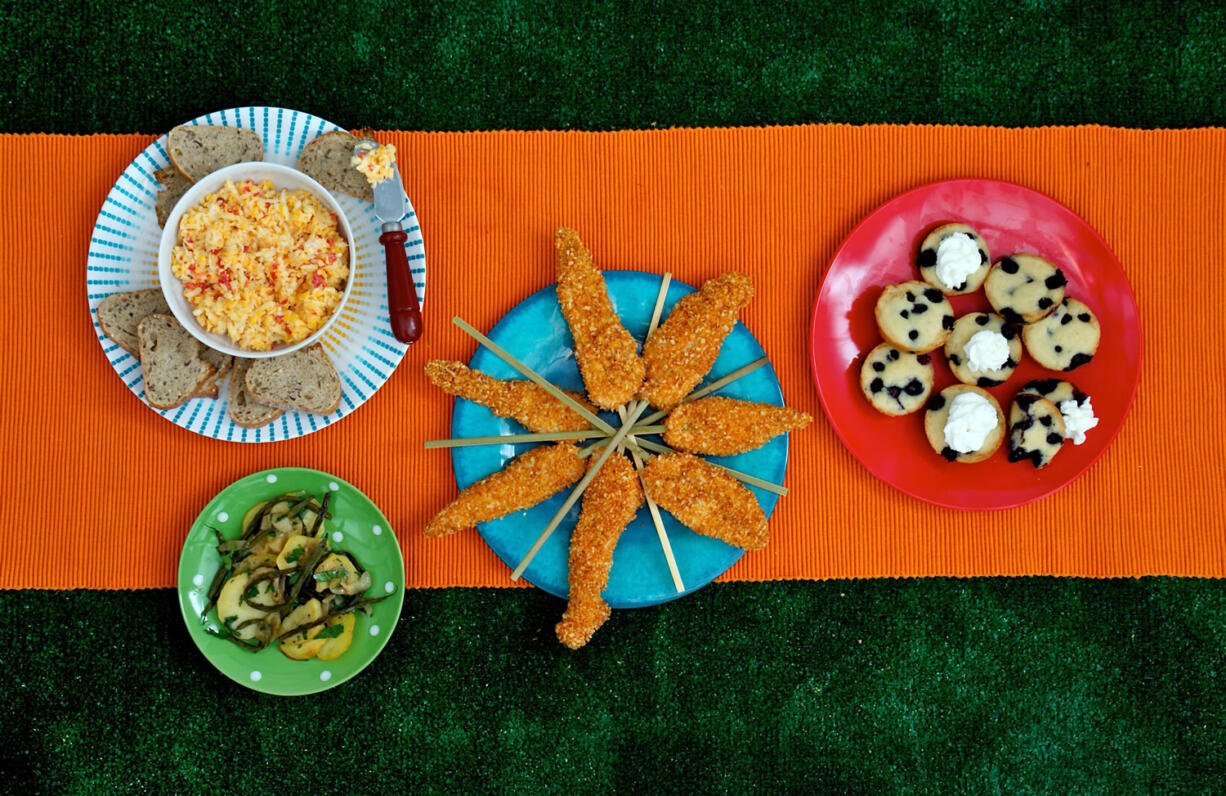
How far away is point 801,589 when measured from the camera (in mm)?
2957

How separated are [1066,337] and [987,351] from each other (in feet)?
0.93

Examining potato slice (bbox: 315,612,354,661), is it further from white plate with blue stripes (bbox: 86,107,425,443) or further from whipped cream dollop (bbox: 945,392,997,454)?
whipped cream dollop (bbox: 945,392,997,454)

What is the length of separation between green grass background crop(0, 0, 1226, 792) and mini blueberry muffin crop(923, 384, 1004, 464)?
1.89ft

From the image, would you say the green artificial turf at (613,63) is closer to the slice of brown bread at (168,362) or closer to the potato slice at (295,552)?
the slice of brown bread at (168,362)

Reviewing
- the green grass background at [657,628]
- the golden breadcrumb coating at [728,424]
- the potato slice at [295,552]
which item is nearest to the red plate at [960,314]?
the golden breadcrumb coating at [728,424]

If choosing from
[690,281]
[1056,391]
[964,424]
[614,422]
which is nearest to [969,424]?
[964,424]

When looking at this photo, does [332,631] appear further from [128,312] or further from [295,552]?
[128,312]

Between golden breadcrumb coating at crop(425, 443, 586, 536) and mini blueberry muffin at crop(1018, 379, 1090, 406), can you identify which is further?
mini blueberry muffin at crop(1018, 379, 1090, 406)

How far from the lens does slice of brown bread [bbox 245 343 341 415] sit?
2.52 meters

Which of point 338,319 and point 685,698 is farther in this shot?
point 685,698

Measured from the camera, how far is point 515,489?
8.53 ft

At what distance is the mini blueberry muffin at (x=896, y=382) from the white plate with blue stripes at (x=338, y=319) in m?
1.51

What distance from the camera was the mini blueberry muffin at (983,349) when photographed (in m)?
2.70

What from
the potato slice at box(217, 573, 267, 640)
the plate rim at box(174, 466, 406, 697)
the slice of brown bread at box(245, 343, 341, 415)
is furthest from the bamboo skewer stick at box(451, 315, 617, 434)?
the potato slice at box(217, 573, 267, 640)
